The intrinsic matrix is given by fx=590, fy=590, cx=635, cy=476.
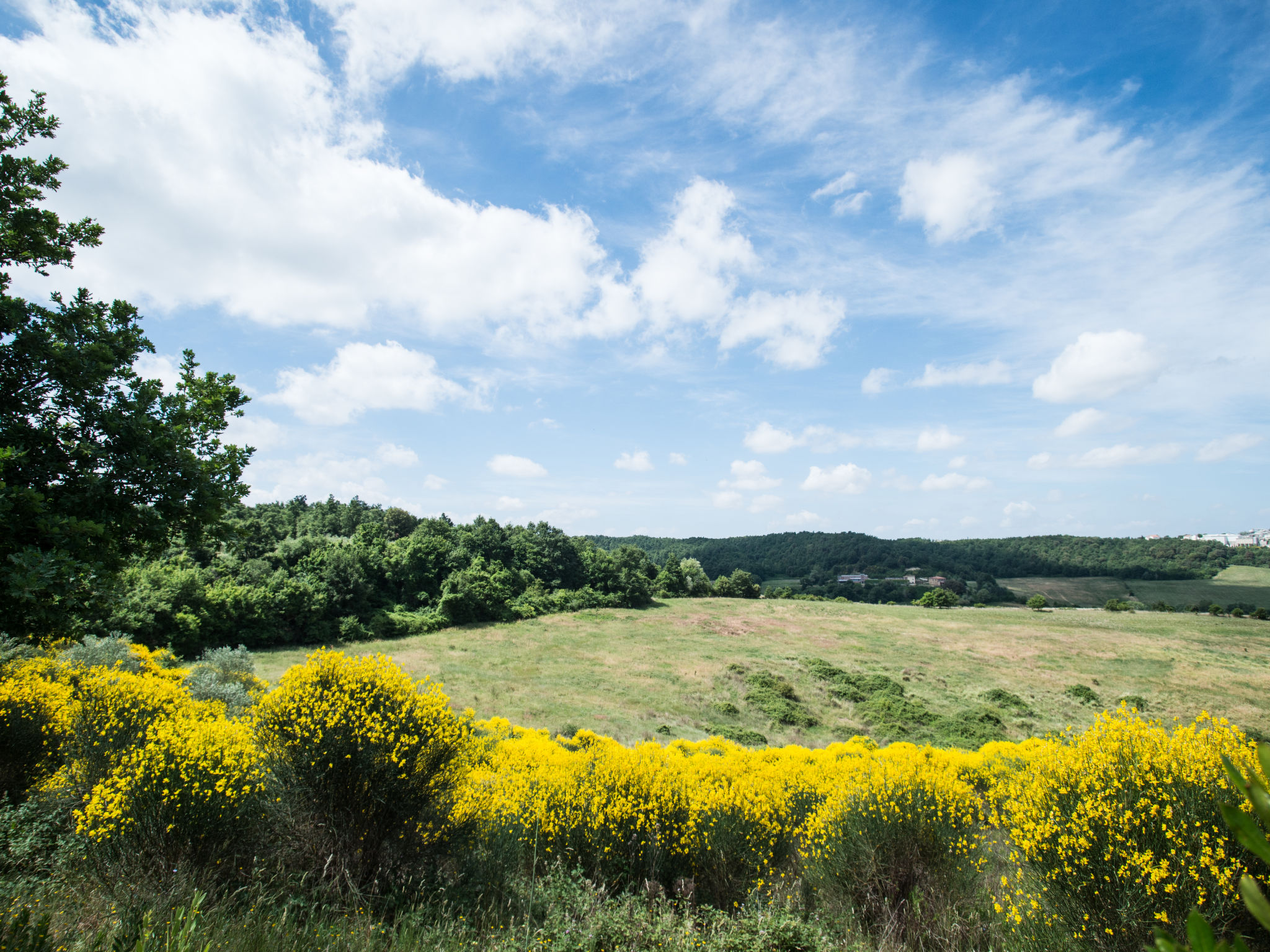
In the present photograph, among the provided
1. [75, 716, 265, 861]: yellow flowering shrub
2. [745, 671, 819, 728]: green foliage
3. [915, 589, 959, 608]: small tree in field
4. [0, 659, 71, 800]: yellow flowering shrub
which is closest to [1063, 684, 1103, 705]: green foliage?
[745, 671, 819, 728]: green foliage

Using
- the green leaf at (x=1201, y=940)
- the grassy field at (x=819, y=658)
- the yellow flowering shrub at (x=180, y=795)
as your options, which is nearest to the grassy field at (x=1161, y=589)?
the grassy field at (x=819, y=658)

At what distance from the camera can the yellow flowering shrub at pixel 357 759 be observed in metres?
7.21

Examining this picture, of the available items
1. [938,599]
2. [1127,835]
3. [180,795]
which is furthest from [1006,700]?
[938,599]

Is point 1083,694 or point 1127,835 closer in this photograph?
point 1127,835

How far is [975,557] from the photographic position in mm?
102438

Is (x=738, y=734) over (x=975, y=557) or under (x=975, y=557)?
under

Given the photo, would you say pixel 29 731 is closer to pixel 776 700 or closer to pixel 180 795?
pixel 180 795

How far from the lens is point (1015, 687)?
3219cm

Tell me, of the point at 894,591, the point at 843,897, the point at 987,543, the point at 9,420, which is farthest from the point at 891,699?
the point at 987,543

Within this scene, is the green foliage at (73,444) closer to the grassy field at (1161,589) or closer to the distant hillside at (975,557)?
the distant hillside at (975,557)

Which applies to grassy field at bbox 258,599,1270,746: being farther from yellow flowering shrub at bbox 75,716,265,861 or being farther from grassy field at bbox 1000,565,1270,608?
yellow flowering shrub at bbox 75,716,265,861

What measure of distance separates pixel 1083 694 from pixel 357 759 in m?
36.0

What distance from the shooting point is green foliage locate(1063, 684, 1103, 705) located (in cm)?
2950

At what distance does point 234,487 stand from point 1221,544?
462 ft
